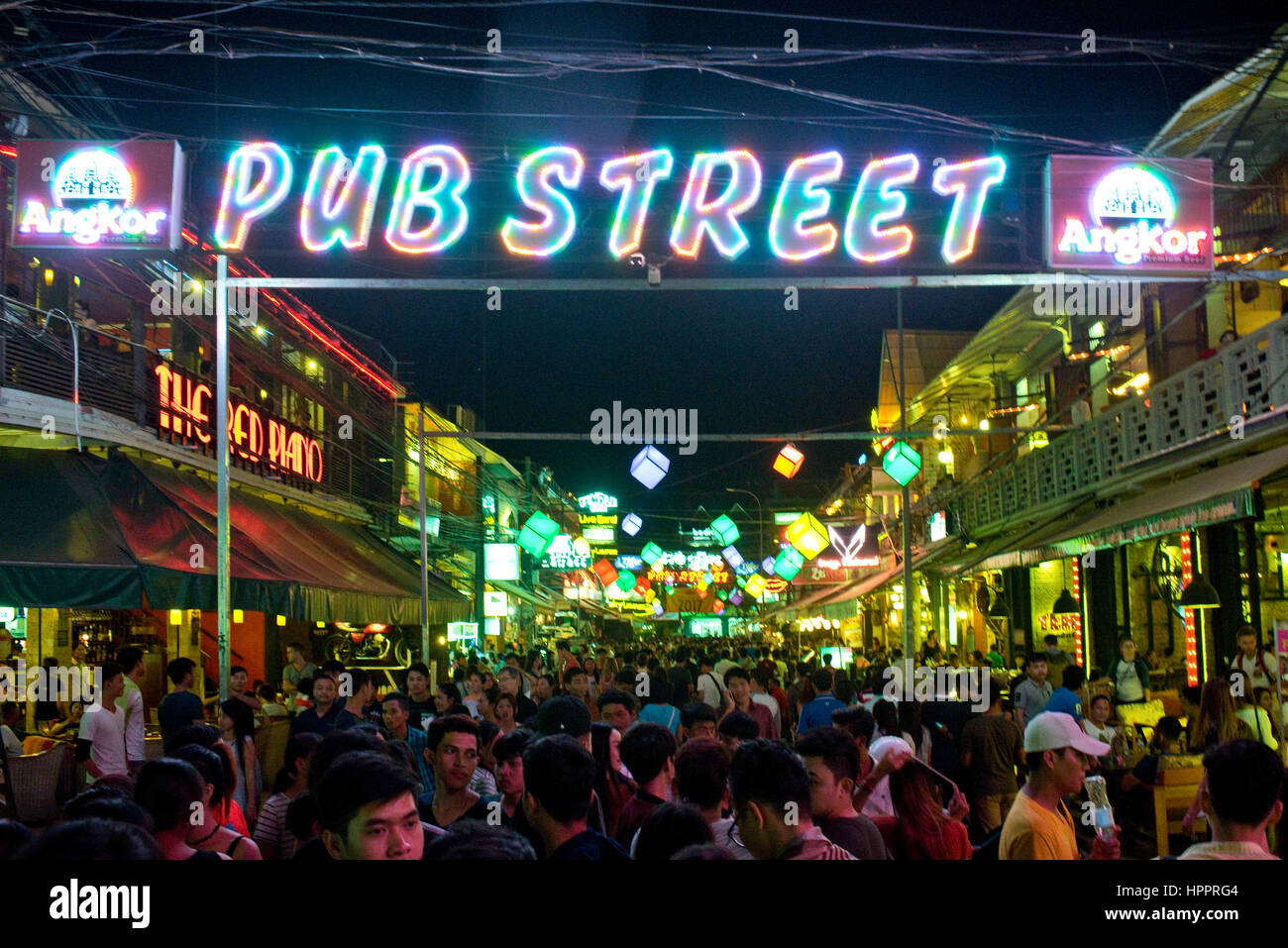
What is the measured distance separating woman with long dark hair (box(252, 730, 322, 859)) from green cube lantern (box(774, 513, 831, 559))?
1670 cm

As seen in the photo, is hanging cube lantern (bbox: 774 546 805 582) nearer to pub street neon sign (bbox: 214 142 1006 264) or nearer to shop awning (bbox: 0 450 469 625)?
shop awning (bbox: 0 450 469 625)

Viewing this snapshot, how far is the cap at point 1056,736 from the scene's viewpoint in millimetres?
4918

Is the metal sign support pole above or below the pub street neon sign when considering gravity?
below

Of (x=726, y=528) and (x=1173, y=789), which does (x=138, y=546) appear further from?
(x=726, y=528)

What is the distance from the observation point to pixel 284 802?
6895 millimetres

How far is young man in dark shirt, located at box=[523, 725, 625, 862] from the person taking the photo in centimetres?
484

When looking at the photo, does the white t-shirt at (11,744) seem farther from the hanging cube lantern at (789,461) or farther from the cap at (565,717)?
the hanging cube lantern at (789,461)

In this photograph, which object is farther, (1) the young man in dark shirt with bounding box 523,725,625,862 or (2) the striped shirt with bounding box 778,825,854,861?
(1) the young man in dark shirt with bounding box 523,725,625,862

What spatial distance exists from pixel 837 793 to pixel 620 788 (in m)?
2.28

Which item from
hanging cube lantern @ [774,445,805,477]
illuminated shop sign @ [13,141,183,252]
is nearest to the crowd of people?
illuminated shop sign @ [13,141,183,252]

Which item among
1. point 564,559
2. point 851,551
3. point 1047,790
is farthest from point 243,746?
point 564,559

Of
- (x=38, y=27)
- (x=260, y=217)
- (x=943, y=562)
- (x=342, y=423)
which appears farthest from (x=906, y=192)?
(x=943, y=562)

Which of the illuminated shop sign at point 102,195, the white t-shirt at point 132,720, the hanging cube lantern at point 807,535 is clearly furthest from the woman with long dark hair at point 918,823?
the hanging cube lantern at point 807,535

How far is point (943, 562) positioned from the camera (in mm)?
30234
